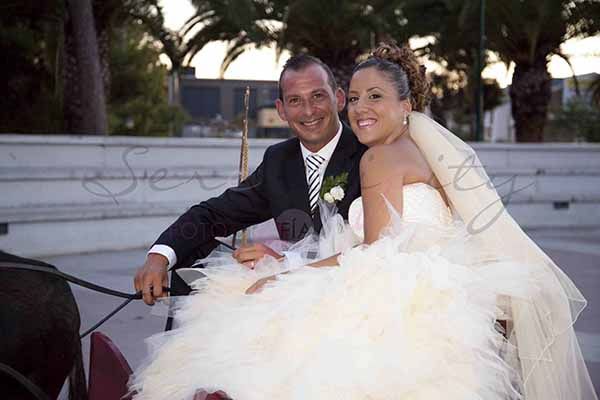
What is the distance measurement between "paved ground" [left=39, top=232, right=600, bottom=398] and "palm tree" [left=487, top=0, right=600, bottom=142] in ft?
20.2

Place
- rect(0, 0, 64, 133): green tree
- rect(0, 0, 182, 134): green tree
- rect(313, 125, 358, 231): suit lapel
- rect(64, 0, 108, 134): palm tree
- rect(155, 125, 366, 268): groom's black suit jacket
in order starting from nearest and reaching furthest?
rect(155, 125, 366, 268): groom's black suit jacket
rect(313, 125, 358, 231): suit lapel
rect(64, 0, 108, 134): palm tree
rect(0, 0, 182, 134): green tree
rect(0, 0, 64, 133): green tree

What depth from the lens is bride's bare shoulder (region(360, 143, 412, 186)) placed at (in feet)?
8.91

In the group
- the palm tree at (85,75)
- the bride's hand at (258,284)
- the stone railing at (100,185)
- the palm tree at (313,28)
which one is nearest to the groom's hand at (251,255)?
the bride's hand at (258,284)

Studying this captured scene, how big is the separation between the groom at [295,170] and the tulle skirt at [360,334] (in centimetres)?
86

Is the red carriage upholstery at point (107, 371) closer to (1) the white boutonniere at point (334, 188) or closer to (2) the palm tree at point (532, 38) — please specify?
(1) the white boutonniere at point (334, 188)

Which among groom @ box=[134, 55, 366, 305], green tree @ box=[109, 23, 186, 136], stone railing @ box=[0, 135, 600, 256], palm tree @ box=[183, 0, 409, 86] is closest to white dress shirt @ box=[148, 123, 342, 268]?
groom @ box=[134, 55, 366, 305]

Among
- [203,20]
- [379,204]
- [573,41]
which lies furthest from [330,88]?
[573,41]

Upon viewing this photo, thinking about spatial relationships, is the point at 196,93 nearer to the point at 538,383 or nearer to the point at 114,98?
the point at 114,98

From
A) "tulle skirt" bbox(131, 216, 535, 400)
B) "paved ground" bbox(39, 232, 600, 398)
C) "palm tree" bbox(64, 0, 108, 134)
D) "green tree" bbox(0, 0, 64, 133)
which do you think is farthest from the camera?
"green tree" bbox(0, 0, 64, 133)

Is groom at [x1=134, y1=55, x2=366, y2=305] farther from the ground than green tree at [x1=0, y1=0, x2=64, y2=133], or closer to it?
closer to it

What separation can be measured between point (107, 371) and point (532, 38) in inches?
622

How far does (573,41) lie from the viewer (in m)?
17.9

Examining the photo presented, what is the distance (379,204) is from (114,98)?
26.7 m

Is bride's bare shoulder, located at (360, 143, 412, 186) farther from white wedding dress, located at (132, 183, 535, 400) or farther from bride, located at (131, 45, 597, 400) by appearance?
white wedding dress, located at (132, 183, 535, 400)
